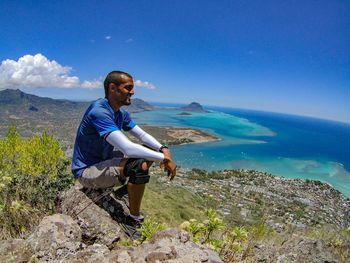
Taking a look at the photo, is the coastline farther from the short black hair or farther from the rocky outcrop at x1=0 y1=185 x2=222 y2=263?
the rocky outcrop at x1=0 y1=185 x2=222 y2=263

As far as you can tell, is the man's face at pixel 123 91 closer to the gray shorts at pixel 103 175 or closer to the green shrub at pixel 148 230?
the gray shorts at pixel 103 175

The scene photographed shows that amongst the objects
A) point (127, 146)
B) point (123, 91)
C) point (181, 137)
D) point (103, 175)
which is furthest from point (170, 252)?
point (181, 137)

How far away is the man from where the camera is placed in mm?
4047

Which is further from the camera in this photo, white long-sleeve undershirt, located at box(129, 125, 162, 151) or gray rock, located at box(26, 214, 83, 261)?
white long-sleeve undershirt, located at box(129, 125, 162, 151)

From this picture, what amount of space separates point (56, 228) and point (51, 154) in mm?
20241

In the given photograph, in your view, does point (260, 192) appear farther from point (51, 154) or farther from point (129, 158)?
point (129, 158)

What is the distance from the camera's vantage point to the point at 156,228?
362 centimetres

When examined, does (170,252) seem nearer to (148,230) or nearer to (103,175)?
(148,230)

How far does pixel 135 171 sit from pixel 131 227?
0.90 metres

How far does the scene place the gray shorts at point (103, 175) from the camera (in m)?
4.27

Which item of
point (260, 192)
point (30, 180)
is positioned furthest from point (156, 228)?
point (260, 192)

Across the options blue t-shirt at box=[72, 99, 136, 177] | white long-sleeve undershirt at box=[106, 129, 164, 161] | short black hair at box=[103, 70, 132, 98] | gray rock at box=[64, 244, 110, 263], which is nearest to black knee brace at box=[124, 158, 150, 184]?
white long-sleeve undershirt at box=[106, 129, 164, 161]

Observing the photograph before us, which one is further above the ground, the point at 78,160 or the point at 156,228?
the point at 78,160

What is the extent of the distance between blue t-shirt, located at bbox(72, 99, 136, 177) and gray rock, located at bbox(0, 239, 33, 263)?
1.66m
